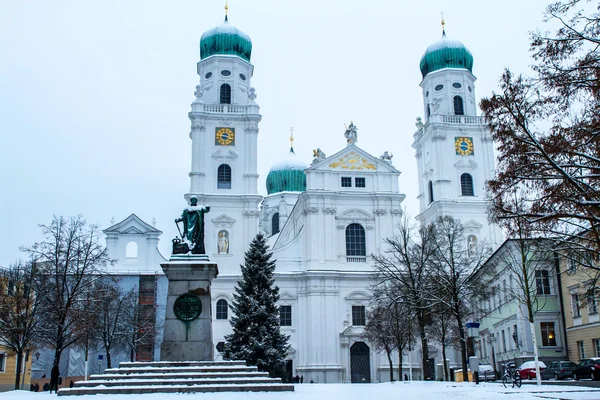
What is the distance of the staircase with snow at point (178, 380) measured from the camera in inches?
634

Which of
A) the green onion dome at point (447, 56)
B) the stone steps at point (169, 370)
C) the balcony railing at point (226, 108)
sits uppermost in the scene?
the green onion dome at point (447, 56)

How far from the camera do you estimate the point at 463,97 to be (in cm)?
5678

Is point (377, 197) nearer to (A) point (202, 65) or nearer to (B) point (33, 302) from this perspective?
(A) point (202, 65)

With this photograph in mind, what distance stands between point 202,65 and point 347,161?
14570mm

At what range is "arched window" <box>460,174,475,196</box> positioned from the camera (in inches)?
2137

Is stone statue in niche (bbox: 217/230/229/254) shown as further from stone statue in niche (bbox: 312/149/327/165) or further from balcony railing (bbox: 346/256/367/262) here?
balcony railing (bbox: 346/256/367/262)

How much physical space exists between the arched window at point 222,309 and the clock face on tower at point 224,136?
12454mm

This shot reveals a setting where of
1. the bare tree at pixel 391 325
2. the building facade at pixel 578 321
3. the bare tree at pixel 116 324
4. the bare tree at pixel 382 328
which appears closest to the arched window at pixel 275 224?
the bare tree at pixel 116 324

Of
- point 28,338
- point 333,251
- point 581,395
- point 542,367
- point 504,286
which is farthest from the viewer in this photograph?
point 333,251

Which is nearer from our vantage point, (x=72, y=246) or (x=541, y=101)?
(x=541, y=101)

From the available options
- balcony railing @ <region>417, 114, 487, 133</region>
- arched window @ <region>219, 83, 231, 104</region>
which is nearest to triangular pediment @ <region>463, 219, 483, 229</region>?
balcony railing @ <region>417, 114, 487, 133</region>

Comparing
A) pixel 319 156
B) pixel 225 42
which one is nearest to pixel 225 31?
pixel 225 42

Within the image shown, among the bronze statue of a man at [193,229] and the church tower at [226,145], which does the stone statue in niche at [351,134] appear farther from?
the bronze statue of a man at [193,229]

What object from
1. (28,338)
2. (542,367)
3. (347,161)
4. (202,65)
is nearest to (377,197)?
(347,161)
